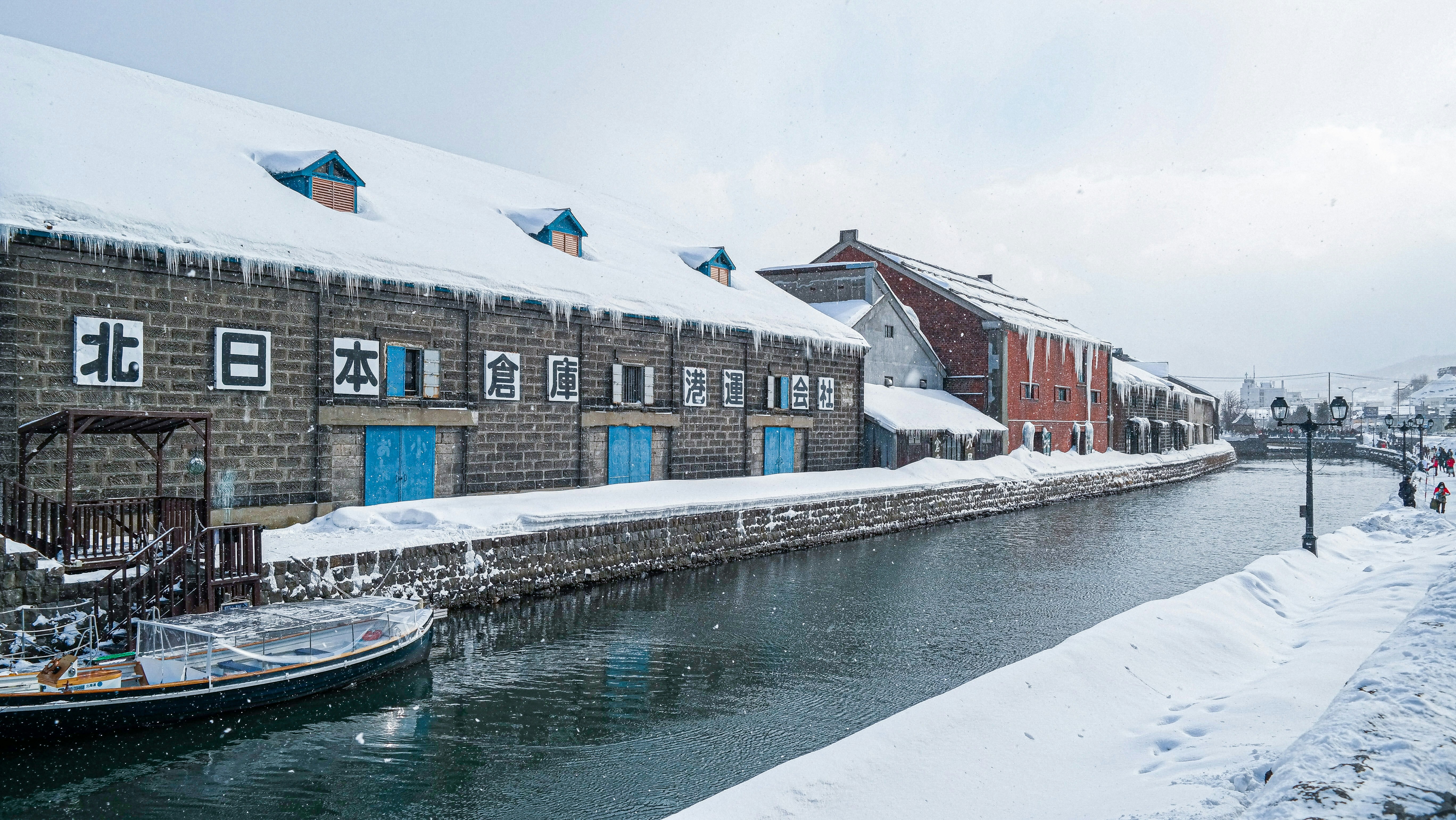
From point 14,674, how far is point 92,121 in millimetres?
10967

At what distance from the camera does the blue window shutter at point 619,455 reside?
22375 mm

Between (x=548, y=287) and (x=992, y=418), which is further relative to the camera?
(x=992, y=418)

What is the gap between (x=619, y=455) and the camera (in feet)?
74.2

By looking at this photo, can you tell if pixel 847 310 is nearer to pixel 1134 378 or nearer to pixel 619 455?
pixel 619 455

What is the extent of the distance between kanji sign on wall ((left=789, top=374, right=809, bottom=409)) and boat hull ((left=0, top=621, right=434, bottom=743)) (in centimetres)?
1810

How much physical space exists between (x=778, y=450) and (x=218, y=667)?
1874cm

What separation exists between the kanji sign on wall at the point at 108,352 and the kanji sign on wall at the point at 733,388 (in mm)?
14551

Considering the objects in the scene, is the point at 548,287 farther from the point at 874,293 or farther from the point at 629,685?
the point at 874,293

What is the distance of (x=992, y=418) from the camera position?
3862 cm

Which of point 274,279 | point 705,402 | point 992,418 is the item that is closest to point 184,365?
point 274,279

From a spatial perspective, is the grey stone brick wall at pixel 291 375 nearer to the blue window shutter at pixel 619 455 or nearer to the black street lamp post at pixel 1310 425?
the blue window shutter at pixel 619 455

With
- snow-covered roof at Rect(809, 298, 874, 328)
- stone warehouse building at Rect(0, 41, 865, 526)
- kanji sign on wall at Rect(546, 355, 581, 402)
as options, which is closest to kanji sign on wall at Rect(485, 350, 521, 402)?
stone warehouse building at Rect(0, 41, 865, 526)

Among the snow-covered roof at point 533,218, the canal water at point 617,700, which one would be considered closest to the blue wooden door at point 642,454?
the canal water at point 617,700

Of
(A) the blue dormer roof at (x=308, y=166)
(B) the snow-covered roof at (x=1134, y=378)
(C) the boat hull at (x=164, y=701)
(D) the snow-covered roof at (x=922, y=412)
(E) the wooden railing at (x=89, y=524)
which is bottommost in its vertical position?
(C) the boat hull at (x=164, y=701)
